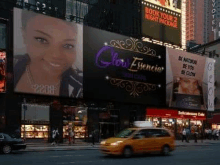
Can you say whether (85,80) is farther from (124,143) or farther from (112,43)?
(124,143)

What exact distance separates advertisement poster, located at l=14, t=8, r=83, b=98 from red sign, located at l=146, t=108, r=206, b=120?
492 inches

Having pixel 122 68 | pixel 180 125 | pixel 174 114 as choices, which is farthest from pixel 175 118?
pixel 122 68

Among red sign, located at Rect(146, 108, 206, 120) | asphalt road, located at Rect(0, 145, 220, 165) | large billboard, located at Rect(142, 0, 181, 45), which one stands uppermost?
large billboard, located at Rect(142, 0, 181, 45)

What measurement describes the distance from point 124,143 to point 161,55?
1218 inches

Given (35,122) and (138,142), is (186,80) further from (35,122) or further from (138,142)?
(138,142)

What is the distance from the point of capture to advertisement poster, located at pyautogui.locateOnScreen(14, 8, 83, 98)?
35812mm

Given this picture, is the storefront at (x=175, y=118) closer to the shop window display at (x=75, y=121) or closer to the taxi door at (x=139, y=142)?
the shop window display at (x=75, y=121)

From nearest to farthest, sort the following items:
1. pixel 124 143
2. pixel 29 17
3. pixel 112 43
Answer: pixel 124 143
pixel 29 17
pixel 112 43

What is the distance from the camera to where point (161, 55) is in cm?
4969

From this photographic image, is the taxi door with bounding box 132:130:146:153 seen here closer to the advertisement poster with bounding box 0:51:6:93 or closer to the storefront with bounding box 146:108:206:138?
the advertisement poster with bounding box 0:51:6:93

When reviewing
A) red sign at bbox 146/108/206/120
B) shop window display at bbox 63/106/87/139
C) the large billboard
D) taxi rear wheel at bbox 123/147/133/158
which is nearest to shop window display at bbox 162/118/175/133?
red sign at bbox 146/108/206/120

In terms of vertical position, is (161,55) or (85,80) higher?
(161,55)

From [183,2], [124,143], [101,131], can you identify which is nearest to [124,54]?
[101,131]

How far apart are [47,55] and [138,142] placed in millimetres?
19883
